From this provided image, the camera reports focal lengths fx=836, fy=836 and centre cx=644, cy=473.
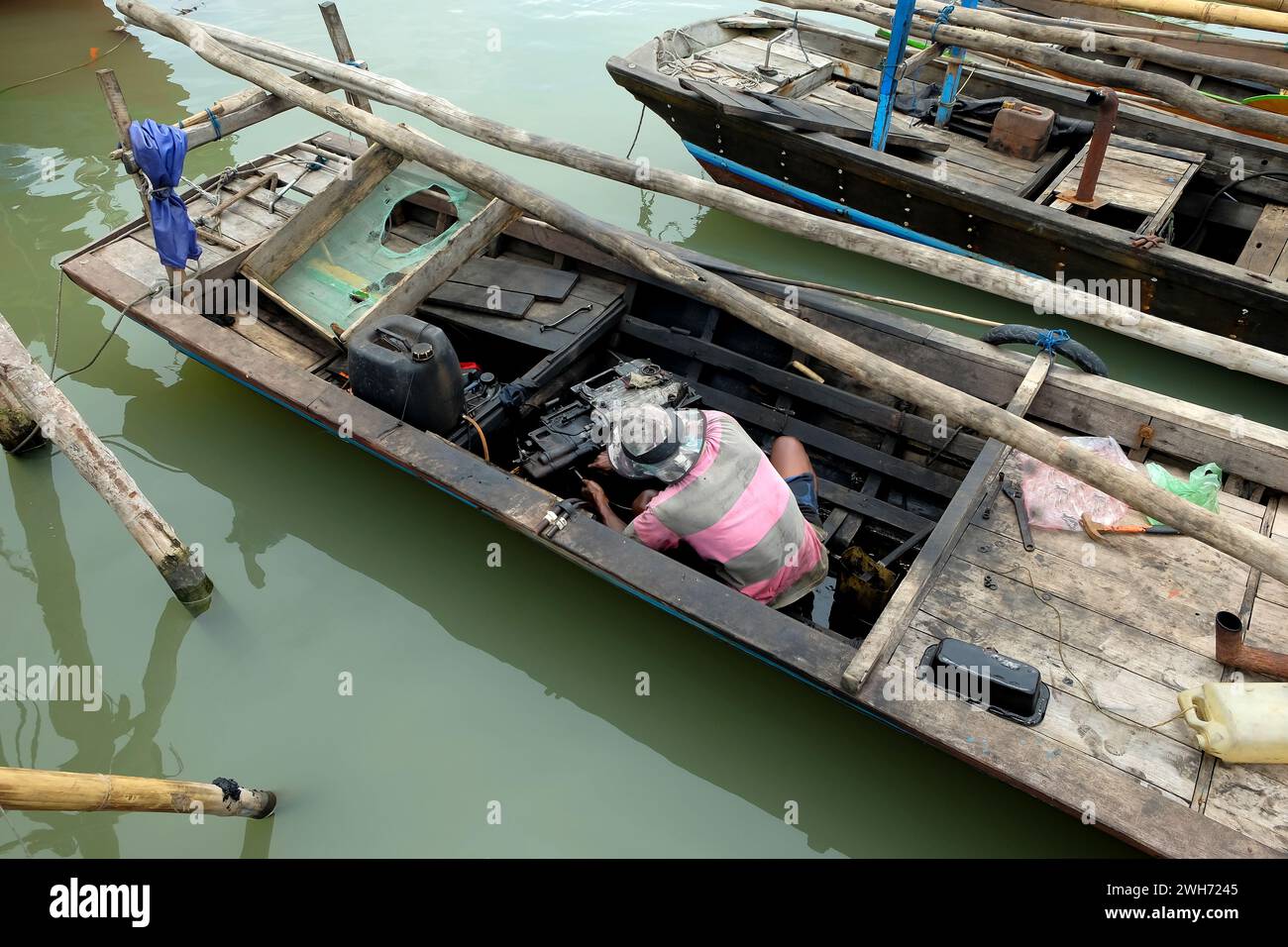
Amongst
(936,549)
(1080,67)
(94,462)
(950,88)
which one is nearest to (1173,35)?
(950,88)

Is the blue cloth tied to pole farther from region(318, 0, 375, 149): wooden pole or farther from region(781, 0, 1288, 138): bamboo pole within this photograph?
region(781, 0, 1288, 138): bamboo pole

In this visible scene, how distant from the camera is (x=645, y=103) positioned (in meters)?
7.63

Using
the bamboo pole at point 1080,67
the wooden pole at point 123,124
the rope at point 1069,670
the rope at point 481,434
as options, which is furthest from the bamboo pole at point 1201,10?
the wooden pole at point 123,124

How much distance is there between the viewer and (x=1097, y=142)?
585 centimetres

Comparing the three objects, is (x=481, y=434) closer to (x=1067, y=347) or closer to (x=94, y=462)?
(x=94, y=462)

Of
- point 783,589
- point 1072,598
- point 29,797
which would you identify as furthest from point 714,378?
point 29,797

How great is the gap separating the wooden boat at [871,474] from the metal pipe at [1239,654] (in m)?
0.13

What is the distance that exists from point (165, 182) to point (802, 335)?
12.2 ft

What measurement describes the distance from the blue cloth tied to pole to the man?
9.72 ft

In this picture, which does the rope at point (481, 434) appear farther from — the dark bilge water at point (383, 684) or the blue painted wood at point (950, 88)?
the blue painted wood at point (950, 88)

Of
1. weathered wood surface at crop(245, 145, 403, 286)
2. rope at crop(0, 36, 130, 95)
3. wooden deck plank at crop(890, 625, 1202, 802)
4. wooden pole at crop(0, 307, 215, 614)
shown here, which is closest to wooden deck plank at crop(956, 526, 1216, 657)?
wooden deck plank at crop(890, 625, 1202, 802)

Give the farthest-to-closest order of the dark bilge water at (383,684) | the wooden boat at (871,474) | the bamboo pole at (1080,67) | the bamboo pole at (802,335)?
1. the bamboo pole at (1080,67)
2. the dark bilge water at (383,684)
3. the wooden boat at (871,474)
4. the bamboo pole at (802,335)

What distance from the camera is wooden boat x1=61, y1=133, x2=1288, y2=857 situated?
3209 mm

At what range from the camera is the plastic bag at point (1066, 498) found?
13.2 feet
